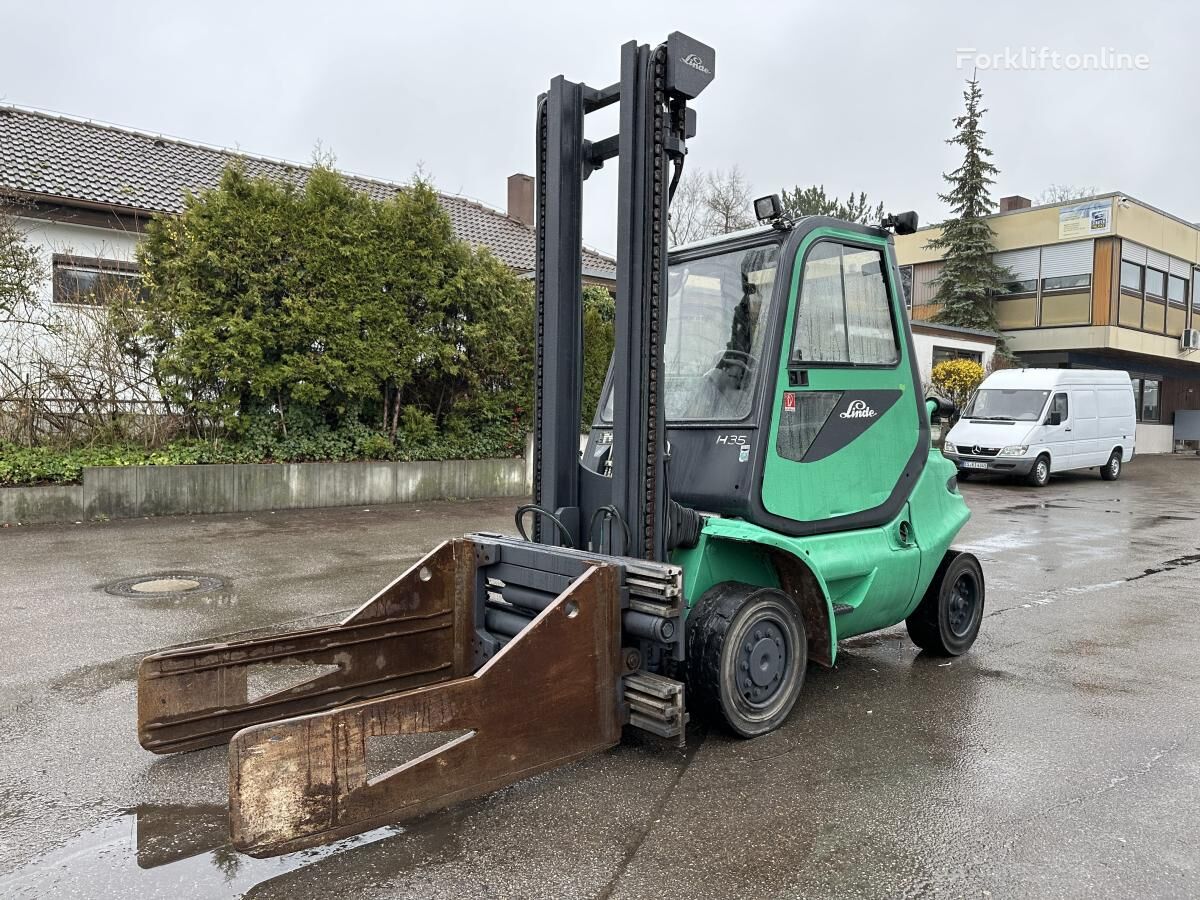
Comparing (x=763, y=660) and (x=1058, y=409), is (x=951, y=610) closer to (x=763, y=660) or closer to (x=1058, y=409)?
(x=763, y=660)

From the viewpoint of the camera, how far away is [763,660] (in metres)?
4.20

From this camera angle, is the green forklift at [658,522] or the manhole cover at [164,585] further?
the manhole cover at [164,585]

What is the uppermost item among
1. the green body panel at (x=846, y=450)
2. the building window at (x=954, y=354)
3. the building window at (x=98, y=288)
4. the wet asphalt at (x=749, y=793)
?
the building window at (x=954, y=354)

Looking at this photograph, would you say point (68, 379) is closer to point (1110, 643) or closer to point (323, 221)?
point (323, 221)

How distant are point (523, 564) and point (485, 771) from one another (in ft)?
3.68

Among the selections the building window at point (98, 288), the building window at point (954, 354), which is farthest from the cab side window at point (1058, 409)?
the building window at point (98, 288)

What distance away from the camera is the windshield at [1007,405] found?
19719 millimetres

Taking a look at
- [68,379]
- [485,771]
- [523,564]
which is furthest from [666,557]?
[68,379]

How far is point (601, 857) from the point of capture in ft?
10.2

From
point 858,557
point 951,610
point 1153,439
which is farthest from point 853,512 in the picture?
point 1153,439

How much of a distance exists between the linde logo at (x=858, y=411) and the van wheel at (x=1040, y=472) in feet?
53.8

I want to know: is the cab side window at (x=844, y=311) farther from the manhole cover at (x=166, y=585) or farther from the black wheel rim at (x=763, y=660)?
the manhole cover at (x=166, y=585)

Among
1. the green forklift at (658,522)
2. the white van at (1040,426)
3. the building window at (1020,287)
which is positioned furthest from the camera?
the building window at (1020,287)

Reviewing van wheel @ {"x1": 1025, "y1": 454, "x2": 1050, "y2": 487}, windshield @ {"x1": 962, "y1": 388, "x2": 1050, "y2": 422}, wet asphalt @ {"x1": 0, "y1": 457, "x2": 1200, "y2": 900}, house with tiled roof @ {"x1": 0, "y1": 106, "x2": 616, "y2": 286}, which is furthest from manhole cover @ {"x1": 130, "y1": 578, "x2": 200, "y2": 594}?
windshield @ {"x1": 962, "y1": 388, "x2": 1050, "y2": 422}
